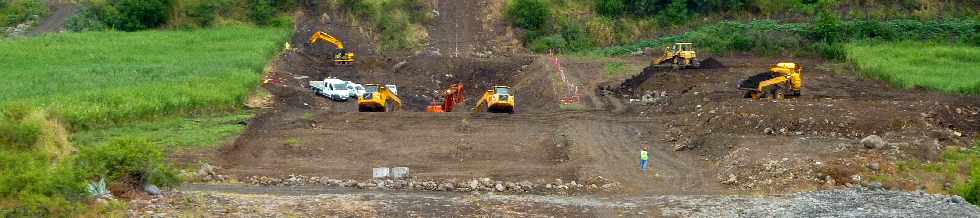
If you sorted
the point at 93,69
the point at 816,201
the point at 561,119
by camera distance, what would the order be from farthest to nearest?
the point at 93,69 < the point at 561,119 < the point at 816,201

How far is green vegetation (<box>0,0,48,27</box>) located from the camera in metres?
75.1

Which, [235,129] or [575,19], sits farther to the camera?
[575,19]

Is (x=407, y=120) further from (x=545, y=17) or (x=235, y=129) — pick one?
(x=545, y=17)

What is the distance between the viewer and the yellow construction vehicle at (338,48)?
6494cm

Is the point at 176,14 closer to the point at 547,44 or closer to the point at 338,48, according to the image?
the point at 338,48

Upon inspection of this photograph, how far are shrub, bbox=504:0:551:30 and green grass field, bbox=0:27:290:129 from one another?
500 inches

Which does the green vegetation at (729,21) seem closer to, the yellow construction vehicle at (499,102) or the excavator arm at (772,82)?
the excavator arm at (772,82)

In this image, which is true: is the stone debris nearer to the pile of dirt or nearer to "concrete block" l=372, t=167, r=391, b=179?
"concrete block" l=372, t=167, r=391, b=179

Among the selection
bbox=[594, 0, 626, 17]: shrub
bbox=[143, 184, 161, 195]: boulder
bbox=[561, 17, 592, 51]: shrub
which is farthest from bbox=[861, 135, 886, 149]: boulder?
bbox=[594, 0, 626, 17]: shrub

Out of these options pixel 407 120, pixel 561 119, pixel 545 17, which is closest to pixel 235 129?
pixel 407 120

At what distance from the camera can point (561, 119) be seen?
4606 centimetres

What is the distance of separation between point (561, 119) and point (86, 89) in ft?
55.1

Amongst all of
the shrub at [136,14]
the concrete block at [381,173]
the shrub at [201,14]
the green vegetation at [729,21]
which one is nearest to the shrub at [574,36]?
the green vegetation at [729,21]

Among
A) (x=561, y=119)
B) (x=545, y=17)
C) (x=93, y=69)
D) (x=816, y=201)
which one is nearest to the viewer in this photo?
(x=816, y=201)
